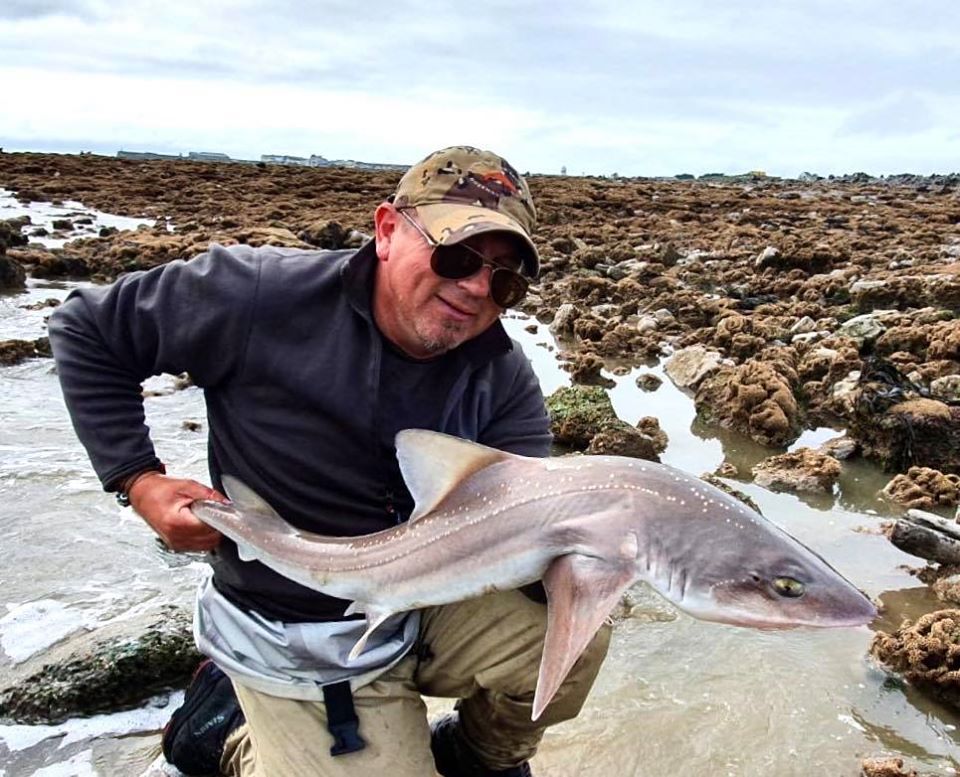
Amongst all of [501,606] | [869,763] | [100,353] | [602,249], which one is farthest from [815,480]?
[602,249]

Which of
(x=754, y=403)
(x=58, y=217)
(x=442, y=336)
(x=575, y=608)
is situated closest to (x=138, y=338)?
(x=442, y=336)

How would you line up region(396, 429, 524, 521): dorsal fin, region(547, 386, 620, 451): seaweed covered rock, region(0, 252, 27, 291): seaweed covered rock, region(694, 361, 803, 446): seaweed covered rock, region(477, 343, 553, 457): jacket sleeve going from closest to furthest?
region(396, 429, 524, 521): dorsal fin < region(477, 343, 553, 457): jacket sleeve < region(547, 386, 620, 451): seaweed covered rock < region(694, 361, 803, 446): seaweed covered rock < region(0, 252, 27, 291): seaweed covered rock

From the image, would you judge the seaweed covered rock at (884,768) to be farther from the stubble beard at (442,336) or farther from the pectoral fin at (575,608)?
the stubble beard at (442,336)

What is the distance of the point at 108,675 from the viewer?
3.62 m

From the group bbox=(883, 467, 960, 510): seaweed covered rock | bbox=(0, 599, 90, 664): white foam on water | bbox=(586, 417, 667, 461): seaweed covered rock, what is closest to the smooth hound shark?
bbox=(0, 599, 90, 664): white foam on water

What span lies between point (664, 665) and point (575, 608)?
1836 mm

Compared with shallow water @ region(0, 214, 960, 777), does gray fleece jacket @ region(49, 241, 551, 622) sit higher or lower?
higher

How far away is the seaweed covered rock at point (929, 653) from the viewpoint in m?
3.59

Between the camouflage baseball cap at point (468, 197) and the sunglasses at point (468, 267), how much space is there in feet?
0.10

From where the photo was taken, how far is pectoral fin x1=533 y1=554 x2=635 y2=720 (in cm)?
221

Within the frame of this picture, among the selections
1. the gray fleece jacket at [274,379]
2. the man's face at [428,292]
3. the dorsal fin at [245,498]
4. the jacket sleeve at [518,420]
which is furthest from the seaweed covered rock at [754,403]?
the dorsal fin at [245,498]

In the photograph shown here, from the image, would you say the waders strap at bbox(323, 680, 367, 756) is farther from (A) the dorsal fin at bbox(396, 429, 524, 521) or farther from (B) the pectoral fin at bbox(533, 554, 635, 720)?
(B) the pectoral fin at bbox(533, 554, 635, 720)

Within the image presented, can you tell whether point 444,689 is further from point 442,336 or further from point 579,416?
point 579,416

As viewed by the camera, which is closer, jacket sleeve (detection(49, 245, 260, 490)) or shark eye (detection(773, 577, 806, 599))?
shark eye (detection(773, 577, 806, 599))
